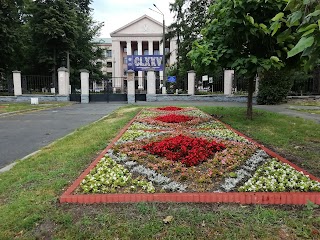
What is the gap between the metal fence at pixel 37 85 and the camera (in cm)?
2547

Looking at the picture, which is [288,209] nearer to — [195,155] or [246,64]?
[195,155]

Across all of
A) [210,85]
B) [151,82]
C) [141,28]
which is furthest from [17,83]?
[141,28]

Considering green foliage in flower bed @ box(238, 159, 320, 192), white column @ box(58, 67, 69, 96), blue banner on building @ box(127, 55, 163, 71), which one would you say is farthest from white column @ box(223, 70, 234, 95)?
green foliage in flower bed @ box(238, 159, 320, 192)

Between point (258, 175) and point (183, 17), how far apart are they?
30.1m

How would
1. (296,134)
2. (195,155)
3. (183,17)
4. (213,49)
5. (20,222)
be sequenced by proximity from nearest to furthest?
(20,222)
(195,155)
(296,134)
(213,49)
(183,17)

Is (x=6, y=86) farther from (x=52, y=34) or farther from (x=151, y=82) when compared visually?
(x=151, y=82)

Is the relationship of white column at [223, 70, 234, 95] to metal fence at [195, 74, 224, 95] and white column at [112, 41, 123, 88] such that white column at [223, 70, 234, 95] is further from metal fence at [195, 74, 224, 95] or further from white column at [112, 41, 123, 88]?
white column at [112, 41, 123, 88]

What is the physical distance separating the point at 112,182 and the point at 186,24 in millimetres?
29721

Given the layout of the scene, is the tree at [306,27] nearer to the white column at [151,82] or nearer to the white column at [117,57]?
the white column at [151,82]

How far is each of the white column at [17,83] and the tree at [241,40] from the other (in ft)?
67.7

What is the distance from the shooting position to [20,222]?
2.88 metres

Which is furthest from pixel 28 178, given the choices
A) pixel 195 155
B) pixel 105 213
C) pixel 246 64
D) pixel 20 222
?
pixel 246 64

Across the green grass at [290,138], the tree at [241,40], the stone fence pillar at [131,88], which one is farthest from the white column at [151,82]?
the green grass at [290,138]

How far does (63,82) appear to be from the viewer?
963 inches
